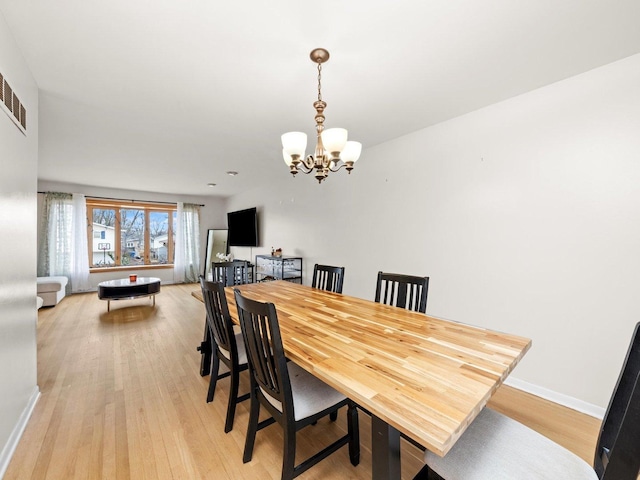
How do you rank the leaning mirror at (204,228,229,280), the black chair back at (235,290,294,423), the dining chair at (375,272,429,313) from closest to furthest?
the black chair back at (235,290,294,423) → the dining chair at (375,272,429,313) → the leaning mirror at (204,228,229,280)

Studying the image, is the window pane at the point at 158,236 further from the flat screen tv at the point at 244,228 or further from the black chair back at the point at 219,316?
the black chair back at the point at 219,316

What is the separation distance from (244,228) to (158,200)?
2541mm

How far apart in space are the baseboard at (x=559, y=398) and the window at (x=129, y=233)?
24.8ft

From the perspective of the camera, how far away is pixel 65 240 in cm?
566

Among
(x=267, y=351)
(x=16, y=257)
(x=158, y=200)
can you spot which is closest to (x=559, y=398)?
(x=267, y=351)

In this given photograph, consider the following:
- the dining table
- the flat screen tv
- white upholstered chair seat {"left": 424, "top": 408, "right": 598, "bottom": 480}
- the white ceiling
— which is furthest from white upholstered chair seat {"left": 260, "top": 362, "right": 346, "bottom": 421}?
A: the flat screen tv

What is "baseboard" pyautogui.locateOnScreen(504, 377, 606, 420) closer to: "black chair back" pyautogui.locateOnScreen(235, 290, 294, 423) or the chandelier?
"black chair back" pyautogui.locateOnScreen(235, 290, 294, 423)

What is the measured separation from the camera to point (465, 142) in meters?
2.55

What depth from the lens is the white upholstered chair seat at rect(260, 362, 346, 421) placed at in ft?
4.27

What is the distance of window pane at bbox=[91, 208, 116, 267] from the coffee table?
6.61 feet

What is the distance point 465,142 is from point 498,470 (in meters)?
2.49

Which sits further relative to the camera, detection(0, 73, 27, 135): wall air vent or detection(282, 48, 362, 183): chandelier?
detection(282, 48, 362, 183): chandelier

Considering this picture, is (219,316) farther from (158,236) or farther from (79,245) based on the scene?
(158,236)

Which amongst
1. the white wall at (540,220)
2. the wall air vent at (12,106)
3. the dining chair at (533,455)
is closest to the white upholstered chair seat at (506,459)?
the dining chair at (533,455)
